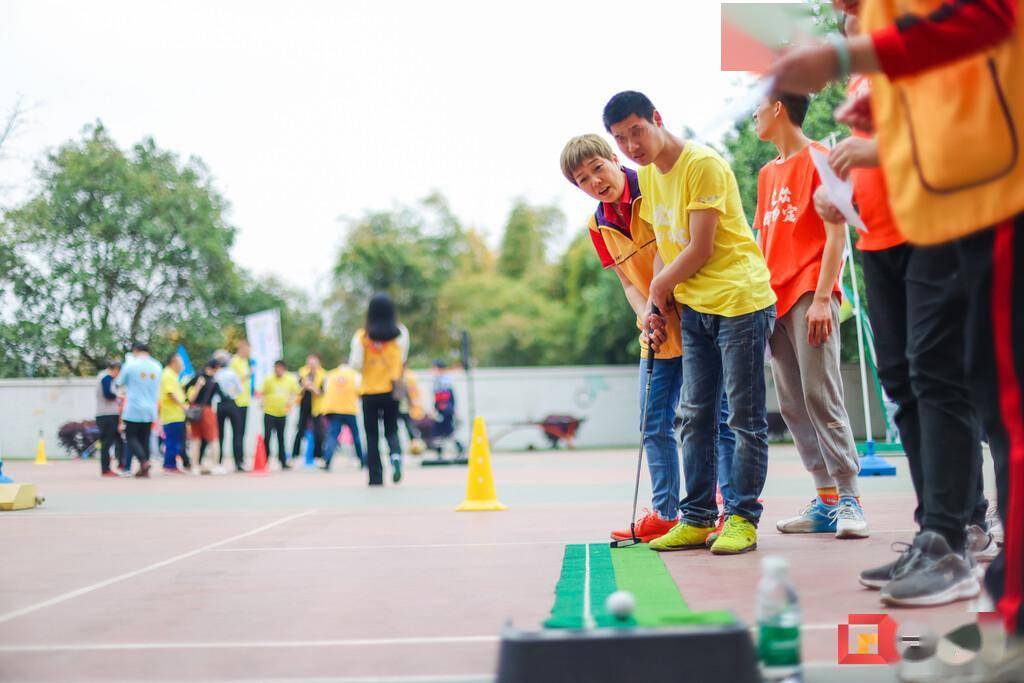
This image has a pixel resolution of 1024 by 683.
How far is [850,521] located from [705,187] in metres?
1.69

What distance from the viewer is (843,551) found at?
4.25m

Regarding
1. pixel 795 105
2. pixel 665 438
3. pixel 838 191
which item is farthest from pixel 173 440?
pixel 838 191

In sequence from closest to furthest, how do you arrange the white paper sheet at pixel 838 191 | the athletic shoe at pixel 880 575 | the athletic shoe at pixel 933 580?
the athletic shoe at pixel 933 580 < the athletic shoe at pixel 880 575 < the white paper sheet at pixel 838 191

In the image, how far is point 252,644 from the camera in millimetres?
2846

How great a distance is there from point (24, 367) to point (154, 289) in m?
10.2

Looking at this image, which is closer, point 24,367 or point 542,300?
point 24,367

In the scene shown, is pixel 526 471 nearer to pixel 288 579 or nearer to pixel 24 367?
pixel 288 579

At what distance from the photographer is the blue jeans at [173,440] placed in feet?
49.5

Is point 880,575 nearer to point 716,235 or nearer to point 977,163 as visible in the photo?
point 977,163

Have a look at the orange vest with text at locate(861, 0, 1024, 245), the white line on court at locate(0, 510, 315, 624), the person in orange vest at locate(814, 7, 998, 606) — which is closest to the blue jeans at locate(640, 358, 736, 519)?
the person in orange vest at locate(814, 7, 998, 606)

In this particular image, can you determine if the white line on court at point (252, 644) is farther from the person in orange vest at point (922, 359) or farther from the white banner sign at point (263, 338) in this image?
the white banner sign at point (263, 338)

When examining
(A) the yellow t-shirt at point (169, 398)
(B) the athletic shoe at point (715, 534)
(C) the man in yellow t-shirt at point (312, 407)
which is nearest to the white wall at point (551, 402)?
(C) the man in yellow t-shirt at point (312, 407)

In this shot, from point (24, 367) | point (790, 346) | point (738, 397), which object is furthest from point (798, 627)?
point (24, 367)

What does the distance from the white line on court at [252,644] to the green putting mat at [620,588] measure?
12.1 inches
